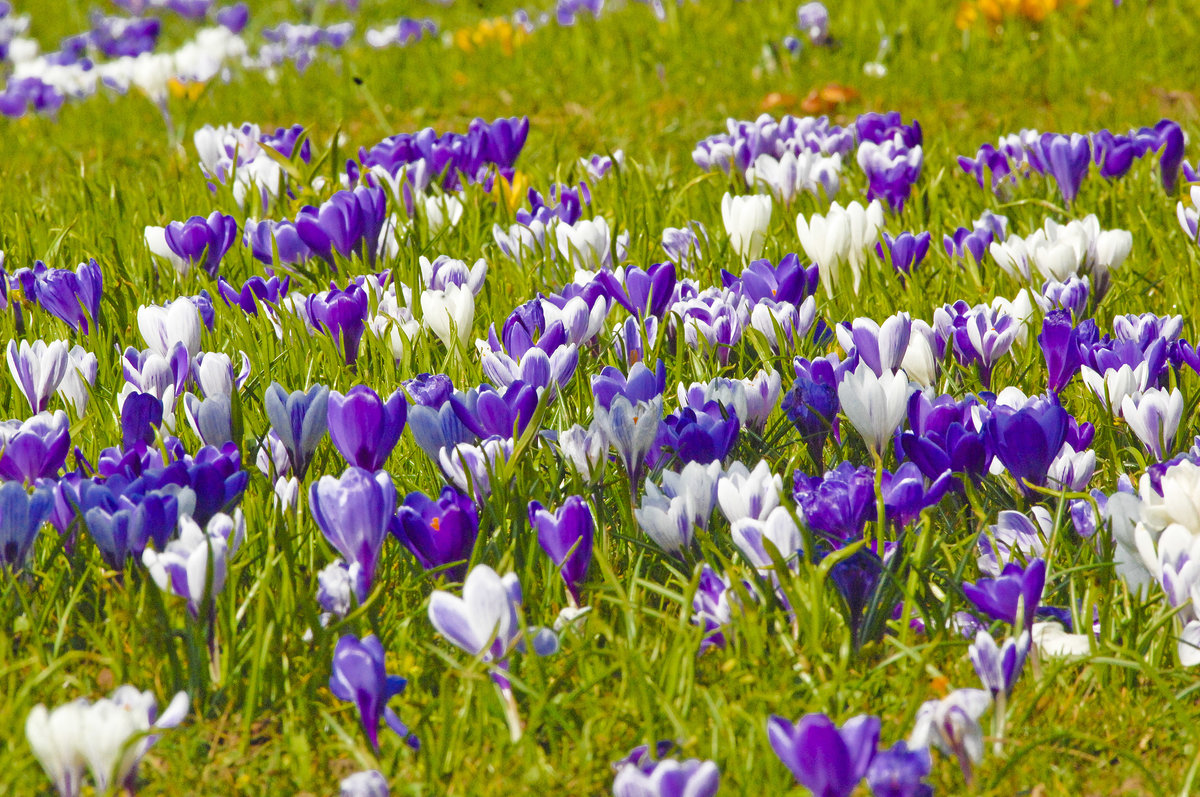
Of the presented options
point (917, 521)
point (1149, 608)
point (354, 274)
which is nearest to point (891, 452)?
point (917, 521)

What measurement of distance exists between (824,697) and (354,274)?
2379mm

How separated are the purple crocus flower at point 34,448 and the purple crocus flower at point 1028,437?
1.85 metres

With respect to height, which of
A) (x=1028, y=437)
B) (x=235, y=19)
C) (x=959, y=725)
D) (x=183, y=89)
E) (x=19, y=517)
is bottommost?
(x=959, y=725)

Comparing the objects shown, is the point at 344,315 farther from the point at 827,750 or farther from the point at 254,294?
the point at 827,750

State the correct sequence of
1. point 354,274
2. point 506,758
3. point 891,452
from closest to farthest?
point 506,758, point 891,452, point 354,274

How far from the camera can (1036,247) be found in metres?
3.41

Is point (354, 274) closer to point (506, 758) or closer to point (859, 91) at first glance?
point (506, 758)

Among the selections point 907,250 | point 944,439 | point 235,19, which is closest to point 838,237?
point 907,250

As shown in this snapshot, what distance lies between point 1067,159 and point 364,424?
3121mm

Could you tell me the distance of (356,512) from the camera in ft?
6.41

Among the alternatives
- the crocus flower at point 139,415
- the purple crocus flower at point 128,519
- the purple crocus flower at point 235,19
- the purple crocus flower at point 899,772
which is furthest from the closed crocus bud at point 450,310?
the purple crocus flower at point 235,19

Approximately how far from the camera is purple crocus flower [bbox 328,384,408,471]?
7.13 feet

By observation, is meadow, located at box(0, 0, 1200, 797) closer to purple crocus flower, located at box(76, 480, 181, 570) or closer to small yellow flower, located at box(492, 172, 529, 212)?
purple crocus flower, located at box(76, 480, 181, 570)

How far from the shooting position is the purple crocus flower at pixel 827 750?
4.95 ft
